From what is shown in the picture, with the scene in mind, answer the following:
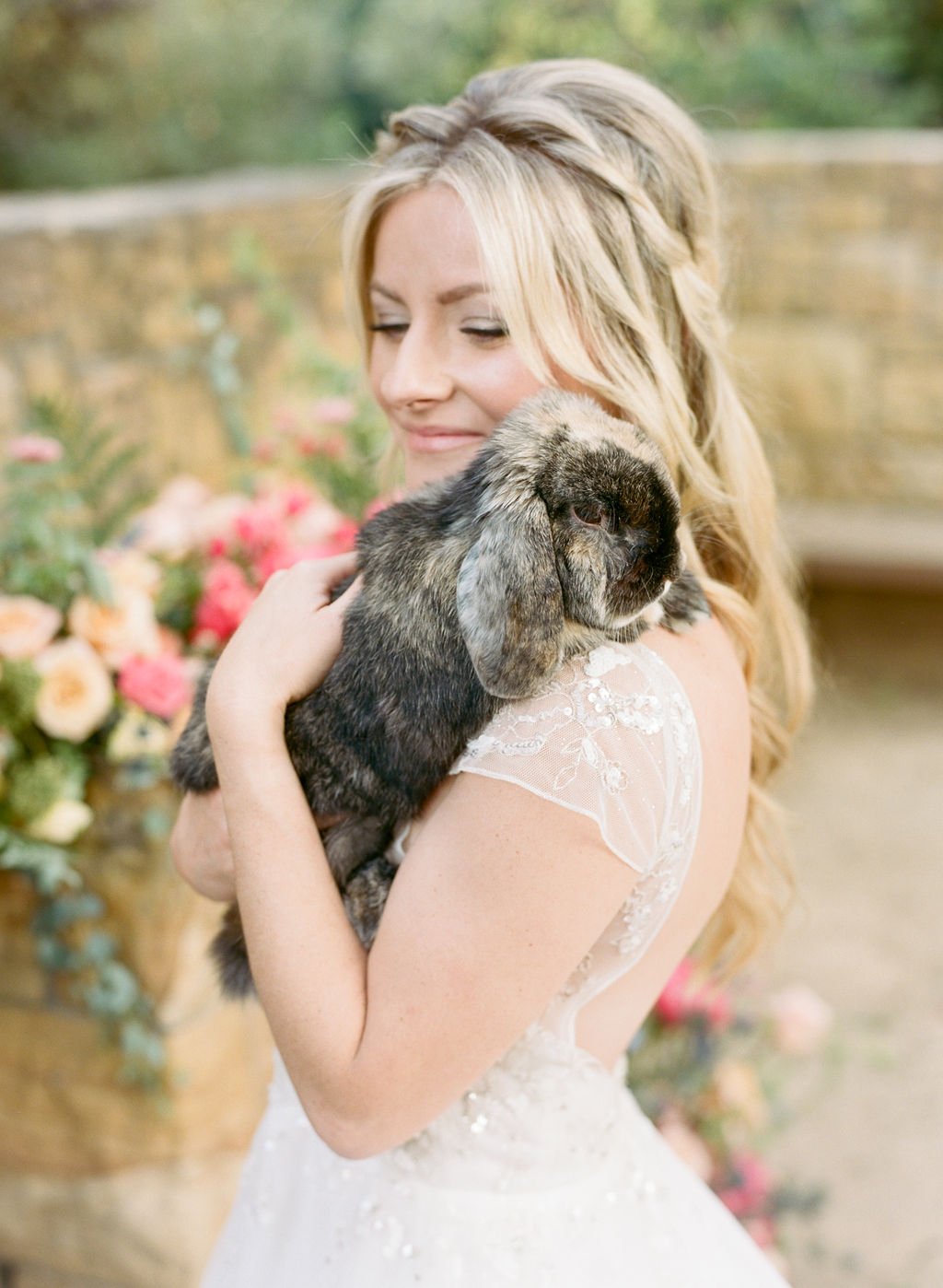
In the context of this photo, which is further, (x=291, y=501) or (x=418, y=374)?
(x=291, y=501)

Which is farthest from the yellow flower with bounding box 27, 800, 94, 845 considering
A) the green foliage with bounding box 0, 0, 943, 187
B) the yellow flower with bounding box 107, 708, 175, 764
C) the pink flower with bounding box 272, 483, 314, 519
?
the green foliage with bounding box 0, 0, 943, 187

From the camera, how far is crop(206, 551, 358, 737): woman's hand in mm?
1613

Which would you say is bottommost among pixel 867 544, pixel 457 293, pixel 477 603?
pixel 867 544

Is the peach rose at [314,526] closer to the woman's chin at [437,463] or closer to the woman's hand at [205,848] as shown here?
the woman's chin at [437,463]

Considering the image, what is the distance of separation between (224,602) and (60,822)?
22.4 inches

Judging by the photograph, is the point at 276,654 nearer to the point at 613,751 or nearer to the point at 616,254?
the point at 613,751

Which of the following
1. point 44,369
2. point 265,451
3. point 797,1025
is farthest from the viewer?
point 44,369

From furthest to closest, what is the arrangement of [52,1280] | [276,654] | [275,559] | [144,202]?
[144,202] < [52,1280] < [275,559] < [276,654]

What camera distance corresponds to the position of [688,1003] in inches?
127

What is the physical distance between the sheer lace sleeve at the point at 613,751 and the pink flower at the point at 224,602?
1.17 meters

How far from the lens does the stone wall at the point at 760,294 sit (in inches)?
159

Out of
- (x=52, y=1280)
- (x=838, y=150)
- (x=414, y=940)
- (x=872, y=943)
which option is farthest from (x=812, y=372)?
(x=414, y=940)

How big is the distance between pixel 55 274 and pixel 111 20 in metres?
5.41

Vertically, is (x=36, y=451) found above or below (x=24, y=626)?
above
